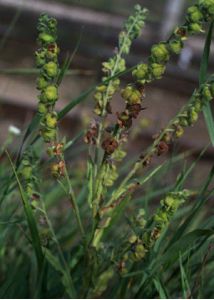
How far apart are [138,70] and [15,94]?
2256 mm

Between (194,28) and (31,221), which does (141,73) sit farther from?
(31,221)

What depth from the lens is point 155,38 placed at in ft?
10.2

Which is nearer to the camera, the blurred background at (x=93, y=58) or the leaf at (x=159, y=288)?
the leaf at (x=159, y=288)

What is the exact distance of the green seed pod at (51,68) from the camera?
2.47 ft

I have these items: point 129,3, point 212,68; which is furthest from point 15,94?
point 212,68

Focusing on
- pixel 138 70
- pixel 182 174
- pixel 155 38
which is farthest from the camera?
pixel 155 38

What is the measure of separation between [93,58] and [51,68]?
1.95 meters

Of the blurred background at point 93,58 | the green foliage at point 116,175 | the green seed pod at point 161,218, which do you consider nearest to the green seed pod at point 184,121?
the green foliage at point 116,175

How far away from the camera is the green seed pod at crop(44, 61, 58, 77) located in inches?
29.7

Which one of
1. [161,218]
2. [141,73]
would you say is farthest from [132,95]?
[161,218]

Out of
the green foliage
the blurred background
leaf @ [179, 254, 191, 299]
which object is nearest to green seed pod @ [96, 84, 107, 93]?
the green foliage

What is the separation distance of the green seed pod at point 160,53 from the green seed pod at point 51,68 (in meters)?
0.11

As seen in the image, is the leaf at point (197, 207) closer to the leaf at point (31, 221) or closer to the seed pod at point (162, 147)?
the seed pod at point (162, 147)

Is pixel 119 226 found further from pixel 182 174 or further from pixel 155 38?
pixel 155 38
